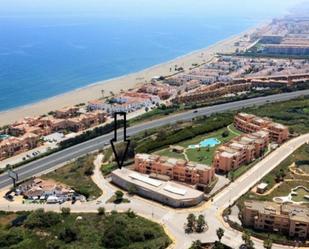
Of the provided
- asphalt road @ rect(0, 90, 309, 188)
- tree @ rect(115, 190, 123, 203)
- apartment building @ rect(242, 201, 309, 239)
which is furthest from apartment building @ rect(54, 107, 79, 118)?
apartment building @ rect(242, 201, 309, 239)

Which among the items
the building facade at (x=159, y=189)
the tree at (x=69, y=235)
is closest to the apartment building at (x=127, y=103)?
the building facade at (x=159, y=189)

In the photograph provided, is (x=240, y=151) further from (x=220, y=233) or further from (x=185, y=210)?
(x=220, y=233)

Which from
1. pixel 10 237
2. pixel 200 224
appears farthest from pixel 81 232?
pixel 200 224

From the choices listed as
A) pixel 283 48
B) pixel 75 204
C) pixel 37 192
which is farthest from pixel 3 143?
pixel 283 48

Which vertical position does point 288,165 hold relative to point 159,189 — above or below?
above

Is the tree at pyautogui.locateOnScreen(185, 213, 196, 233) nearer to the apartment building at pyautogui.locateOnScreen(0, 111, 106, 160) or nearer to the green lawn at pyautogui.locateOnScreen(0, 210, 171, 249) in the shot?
the green lawn at pyautogui.locateOnScreen(0, 210, 171, 249)

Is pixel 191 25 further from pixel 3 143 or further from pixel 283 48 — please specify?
Result: pixel 3 143
